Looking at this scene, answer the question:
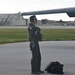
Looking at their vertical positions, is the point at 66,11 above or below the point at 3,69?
above

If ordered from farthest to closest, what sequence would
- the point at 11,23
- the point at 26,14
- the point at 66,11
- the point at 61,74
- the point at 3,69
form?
the point at 11,23, the point at 26,14, the point at 66,11, the point at 3,69, the point at 61,74

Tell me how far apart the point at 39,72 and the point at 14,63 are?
280cm

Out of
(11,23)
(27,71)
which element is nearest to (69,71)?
(27,71)

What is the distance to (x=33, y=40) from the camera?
40.1 ft

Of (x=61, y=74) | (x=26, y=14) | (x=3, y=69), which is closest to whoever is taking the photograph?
(x=61, y=74)

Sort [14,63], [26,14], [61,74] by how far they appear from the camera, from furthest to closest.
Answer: [26,14], [14,63], [61,74]

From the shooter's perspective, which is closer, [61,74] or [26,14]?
[61,74]

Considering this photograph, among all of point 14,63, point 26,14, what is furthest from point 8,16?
point 14,63

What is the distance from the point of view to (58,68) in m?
12.2

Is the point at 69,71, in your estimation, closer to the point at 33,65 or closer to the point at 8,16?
the point at 33,65

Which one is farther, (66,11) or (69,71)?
(66,11)

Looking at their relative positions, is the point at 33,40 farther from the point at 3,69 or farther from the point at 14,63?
the point at 14,63

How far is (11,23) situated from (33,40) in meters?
141

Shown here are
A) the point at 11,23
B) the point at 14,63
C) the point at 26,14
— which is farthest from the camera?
the point at 11,23
